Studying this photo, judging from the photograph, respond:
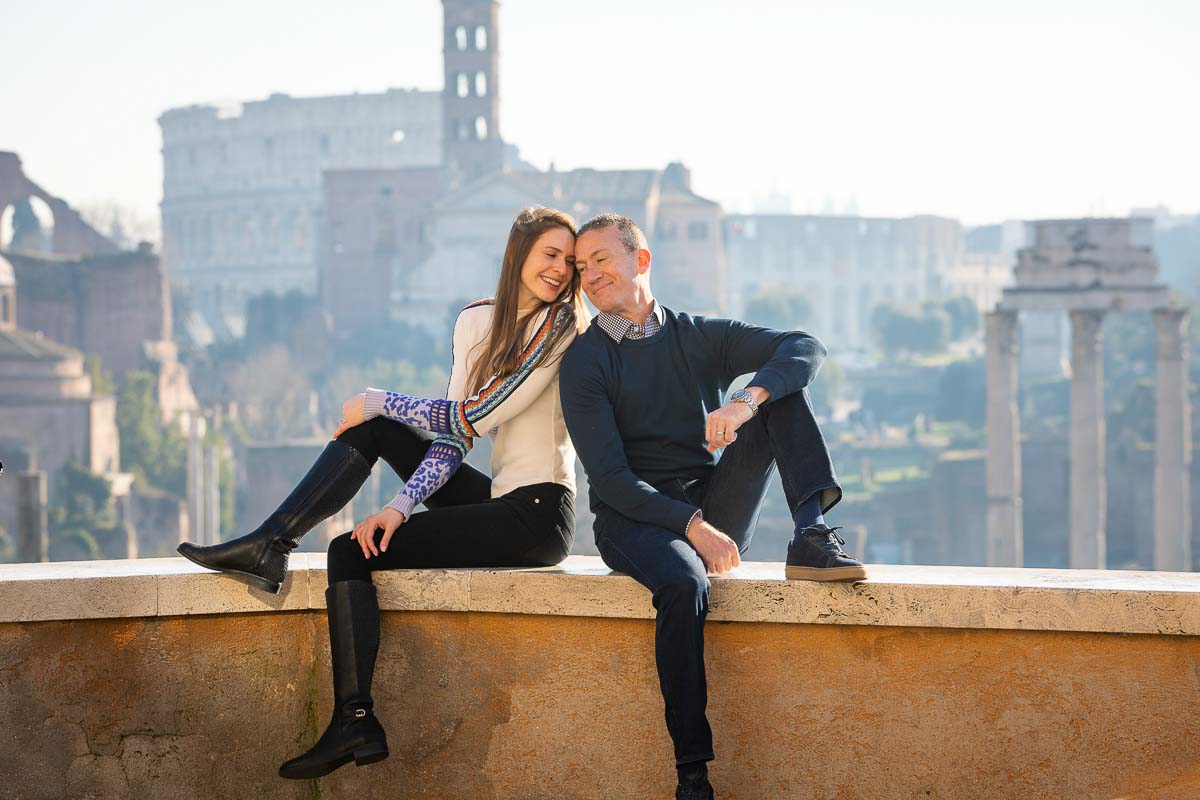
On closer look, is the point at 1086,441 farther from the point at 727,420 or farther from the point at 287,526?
the point at 287,526

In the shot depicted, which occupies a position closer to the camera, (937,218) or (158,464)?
(158,464)

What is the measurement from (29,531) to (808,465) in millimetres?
17813

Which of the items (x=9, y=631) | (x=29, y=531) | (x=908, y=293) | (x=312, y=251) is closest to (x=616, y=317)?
(x=9, y=631)

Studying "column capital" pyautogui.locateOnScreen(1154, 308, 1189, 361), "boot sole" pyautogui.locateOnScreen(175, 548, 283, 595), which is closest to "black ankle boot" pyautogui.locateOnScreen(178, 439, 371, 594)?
"boot sole" pyautogui.locateOnScreen(175, 548, 283, 595)

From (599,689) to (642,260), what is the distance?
729 millimetres

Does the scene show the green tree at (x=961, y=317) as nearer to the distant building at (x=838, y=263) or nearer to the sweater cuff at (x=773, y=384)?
the distant building at (x=838, y=263)

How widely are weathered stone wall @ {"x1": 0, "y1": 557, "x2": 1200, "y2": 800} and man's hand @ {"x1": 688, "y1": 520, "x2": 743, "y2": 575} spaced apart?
39mm

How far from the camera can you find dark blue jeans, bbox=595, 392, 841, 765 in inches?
88.1

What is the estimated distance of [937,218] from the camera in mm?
61656

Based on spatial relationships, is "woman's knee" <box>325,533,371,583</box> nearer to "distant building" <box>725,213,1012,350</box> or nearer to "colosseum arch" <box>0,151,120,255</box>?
"colosseum arch" <box>0,151,120,255</box>

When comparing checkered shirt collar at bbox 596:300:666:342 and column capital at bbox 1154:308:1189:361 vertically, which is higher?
column capital at bbox 1154:308:1189:361

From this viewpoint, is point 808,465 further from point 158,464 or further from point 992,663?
point 158,464

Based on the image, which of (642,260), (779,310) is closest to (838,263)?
(779,310)

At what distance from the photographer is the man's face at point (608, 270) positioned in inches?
103
